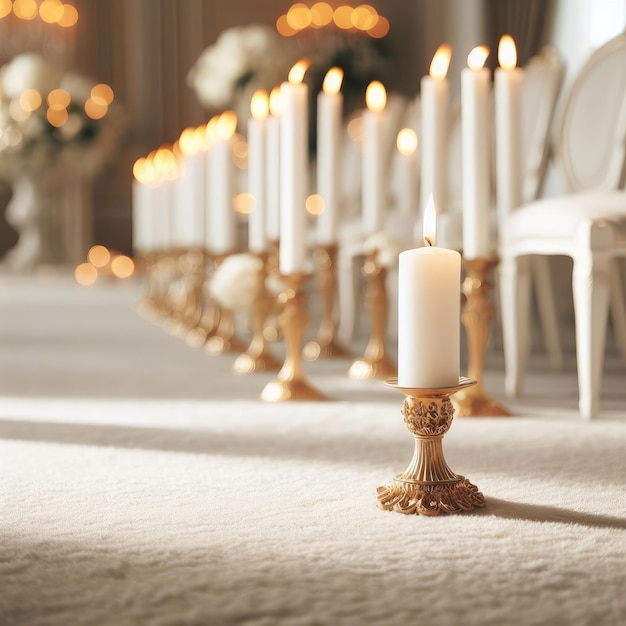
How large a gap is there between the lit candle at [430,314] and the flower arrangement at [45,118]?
16.4ft

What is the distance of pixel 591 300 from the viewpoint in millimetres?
1875

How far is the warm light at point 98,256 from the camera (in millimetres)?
7199

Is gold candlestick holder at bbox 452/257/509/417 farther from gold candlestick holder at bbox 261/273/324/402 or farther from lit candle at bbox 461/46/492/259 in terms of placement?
gold candlestick holder at bbox 261/273/324/402

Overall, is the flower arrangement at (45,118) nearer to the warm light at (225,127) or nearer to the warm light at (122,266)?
the warm light at (122,266)

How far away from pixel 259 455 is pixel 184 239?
7.76 feet

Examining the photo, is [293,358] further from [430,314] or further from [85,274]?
[85,274]

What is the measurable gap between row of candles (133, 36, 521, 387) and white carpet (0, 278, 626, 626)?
0.72 feet

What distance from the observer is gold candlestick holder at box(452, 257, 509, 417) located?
1.95 m

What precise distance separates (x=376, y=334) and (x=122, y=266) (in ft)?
15.8

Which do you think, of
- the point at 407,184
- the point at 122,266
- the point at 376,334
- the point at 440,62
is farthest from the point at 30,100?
the point at 440,62

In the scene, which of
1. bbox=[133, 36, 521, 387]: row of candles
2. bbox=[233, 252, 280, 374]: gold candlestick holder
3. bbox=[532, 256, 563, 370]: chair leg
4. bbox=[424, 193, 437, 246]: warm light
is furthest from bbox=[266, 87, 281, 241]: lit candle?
bbox=[424, 193, 437, 246]: warm light

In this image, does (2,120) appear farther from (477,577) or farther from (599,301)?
(477,577)

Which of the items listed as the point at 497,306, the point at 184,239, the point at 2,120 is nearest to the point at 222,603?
the point at 497,306

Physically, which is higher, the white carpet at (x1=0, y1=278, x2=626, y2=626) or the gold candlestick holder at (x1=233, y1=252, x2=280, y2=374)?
the gold candlestick holder at (x1=233, y1=252, x2=280, y2=374)
